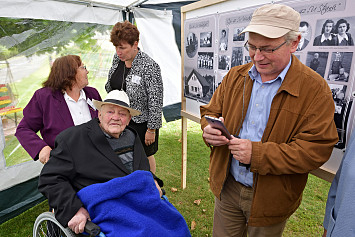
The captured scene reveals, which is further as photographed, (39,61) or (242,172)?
(39,61)

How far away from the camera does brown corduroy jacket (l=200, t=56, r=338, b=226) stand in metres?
1.36

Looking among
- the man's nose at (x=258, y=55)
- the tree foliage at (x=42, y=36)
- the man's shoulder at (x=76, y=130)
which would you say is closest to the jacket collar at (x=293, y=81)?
the man's nose at (x=258, y=55)

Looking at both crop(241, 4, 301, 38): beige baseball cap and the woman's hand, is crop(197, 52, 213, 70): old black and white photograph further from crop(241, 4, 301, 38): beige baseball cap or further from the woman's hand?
crop(241, 4, 301, 38): beige baseball cap

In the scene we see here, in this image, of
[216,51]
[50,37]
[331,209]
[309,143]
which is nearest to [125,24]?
[216,51]

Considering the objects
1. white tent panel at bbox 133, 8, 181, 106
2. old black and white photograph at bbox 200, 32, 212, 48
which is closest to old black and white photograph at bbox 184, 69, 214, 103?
old black and white photograph at bbox 200, 32, 212, 48

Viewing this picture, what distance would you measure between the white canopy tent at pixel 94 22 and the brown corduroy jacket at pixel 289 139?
2.99 meters

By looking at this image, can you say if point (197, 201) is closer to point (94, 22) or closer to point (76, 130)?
point (76, 130)

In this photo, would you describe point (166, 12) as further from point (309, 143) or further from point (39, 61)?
point (309, 143)

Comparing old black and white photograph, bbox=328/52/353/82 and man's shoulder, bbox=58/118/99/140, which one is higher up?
old black and white photograph, bbox=328/52/353/82

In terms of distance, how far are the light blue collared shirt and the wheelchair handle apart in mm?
1015

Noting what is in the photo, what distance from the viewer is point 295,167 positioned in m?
1.40

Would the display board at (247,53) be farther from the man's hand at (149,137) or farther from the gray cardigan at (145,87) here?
the man's hand at (149,137)

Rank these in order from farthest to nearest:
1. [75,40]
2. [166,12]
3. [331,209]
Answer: [166,12], [75,40], [331,209]

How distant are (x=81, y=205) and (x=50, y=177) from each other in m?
0.30
